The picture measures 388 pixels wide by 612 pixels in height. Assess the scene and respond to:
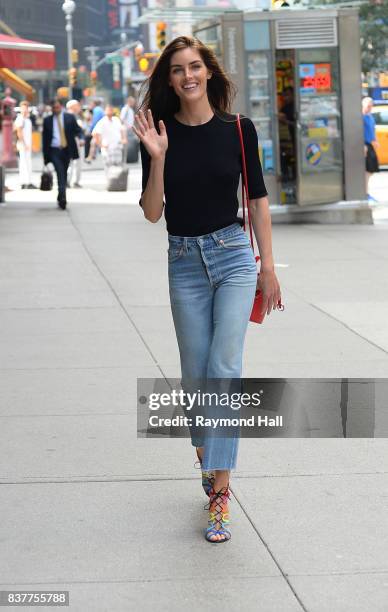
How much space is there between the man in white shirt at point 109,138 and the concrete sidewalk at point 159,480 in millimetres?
14874

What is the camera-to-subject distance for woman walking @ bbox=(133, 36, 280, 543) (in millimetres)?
4887

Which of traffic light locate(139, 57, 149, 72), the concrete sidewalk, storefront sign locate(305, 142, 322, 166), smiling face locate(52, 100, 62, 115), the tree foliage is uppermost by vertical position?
the tree foliage

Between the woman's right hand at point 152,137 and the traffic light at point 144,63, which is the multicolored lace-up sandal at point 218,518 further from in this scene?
the traffic light at point 144,63

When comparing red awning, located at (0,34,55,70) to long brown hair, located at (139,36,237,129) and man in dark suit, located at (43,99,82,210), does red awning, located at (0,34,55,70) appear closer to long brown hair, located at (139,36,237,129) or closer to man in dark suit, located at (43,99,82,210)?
man in dark suit, located at (43,99,82,210)

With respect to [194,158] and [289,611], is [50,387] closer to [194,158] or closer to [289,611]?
[194,158]

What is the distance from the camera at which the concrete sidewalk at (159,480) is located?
436 cm

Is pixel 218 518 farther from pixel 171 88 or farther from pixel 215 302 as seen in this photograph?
pixel 171 88

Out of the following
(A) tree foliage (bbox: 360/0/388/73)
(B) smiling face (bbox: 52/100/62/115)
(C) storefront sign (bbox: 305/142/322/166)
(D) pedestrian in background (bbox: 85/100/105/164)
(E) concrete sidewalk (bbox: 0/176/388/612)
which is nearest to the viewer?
(E) concrete sidewalk (bbox: 0/176/388/612)

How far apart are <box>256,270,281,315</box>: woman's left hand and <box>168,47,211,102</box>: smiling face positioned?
728 millimetres

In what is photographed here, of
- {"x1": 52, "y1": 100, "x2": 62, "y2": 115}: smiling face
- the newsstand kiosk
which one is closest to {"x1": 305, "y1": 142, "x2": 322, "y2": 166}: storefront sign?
the newsstand kiosk

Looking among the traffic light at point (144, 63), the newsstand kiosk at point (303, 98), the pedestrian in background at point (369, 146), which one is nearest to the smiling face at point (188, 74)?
the newsstand kiosk at point (303, 98)

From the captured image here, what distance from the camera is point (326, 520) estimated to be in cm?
504

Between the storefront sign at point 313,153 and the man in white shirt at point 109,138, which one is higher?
the man in white shirt at point 109,138

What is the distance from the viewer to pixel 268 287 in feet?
16.8
